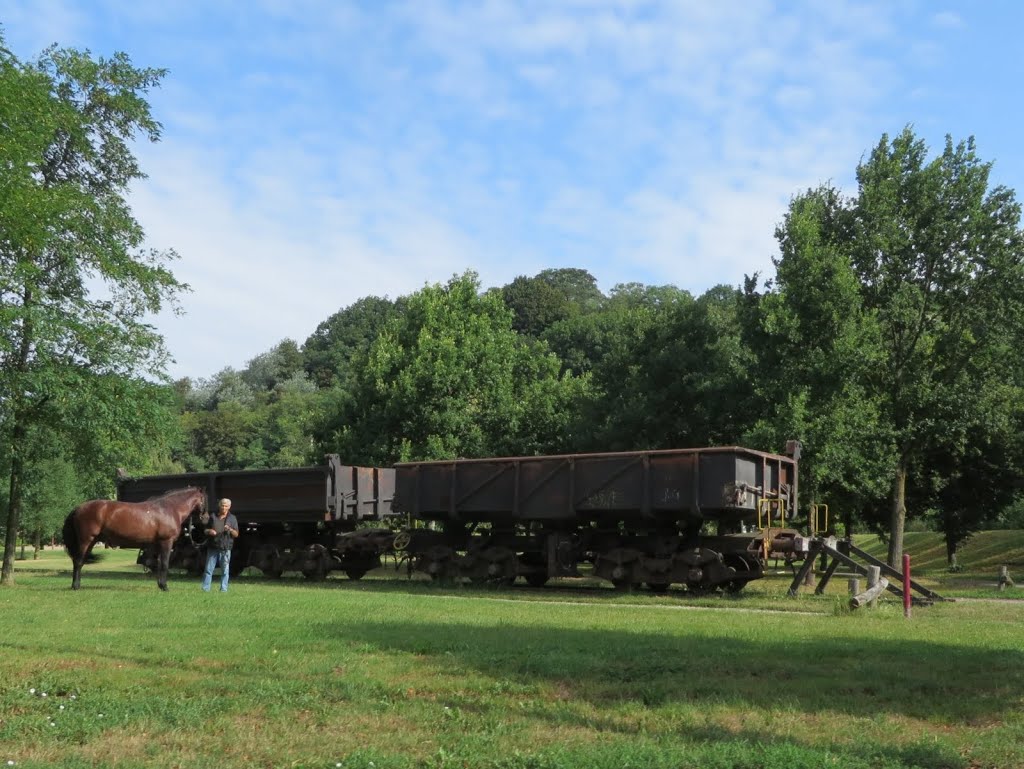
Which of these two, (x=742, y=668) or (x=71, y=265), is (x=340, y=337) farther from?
(x=742, y=668)

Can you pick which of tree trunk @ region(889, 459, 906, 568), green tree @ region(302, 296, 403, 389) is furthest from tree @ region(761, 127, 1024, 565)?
green tree @ region(302, 296, 403, 389)

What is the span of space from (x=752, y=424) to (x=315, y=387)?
10921cm

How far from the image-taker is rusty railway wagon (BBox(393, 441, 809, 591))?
20656mm

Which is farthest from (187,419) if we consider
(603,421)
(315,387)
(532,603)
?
(532,603)

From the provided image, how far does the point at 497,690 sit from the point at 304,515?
18026 millimetres

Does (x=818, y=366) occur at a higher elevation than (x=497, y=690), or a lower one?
higher

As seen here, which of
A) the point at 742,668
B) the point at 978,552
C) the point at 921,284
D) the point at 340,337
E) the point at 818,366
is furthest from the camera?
the point at 340,337

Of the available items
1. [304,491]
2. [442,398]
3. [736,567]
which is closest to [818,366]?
[736,567]

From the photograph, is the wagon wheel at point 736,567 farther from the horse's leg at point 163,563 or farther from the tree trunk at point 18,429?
the tree trunk at point 18,429

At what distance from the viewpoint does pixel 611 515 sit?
22.2 metres

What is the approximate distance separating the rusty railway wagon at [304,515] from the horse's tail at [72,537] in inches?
195

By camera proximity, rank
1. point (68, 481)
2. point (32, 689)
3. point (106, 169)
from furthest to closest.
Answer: point (68, 481), point (106, 169), point (32, 689)

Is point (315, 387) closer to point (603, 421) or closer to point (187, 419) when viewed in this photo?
point (187, 419)

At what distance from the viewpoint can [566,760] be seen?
623cm
